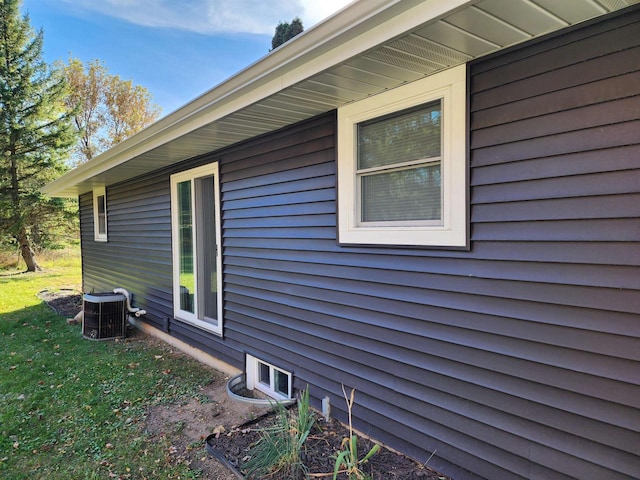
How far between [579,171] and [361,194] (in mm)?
1265

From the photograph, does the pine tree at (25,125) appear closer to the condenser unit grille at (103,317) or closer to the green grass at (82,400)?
the green grass at (82,400)

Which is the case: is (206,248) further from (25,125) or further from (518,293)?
(25,125)

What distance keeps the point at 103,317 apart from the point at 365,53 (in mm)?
5251

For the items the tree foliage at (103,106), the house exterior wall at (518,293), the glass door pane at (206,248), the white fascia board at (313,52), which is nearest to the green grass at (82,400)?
the glass door pane at (206,248)

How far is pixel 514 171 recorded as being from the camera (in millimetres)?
1791

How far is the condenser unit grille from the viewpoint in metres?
5.22

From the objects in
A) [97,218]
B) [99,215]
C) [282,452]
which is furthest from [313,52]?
[97,218]

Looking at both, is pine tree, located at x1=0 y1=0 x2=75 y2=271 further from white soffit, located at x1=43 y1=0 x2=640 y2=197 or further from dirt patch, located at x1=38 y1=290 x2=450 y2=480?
white soffit, located at x1=43 y1=0 x2=640 y2=197

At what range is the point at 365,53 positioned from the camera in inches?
68.2

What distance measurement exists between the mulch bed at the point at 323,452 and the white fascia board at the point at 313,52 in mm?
2301

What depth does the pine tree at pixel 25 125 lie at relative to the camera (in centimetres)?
1120

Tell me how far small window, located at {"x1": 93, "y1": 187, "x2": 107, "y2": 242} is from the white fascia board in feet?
16.1

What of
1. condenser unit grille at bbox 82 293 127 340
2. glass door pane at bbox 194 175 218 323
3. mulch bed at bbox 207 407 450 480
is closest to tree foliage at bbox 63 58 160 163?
condenser unit grille at bbox 82 293 127 340

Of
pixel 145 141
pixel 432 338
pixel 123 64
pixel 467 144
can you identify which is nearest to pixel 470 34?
pixel 467 144
